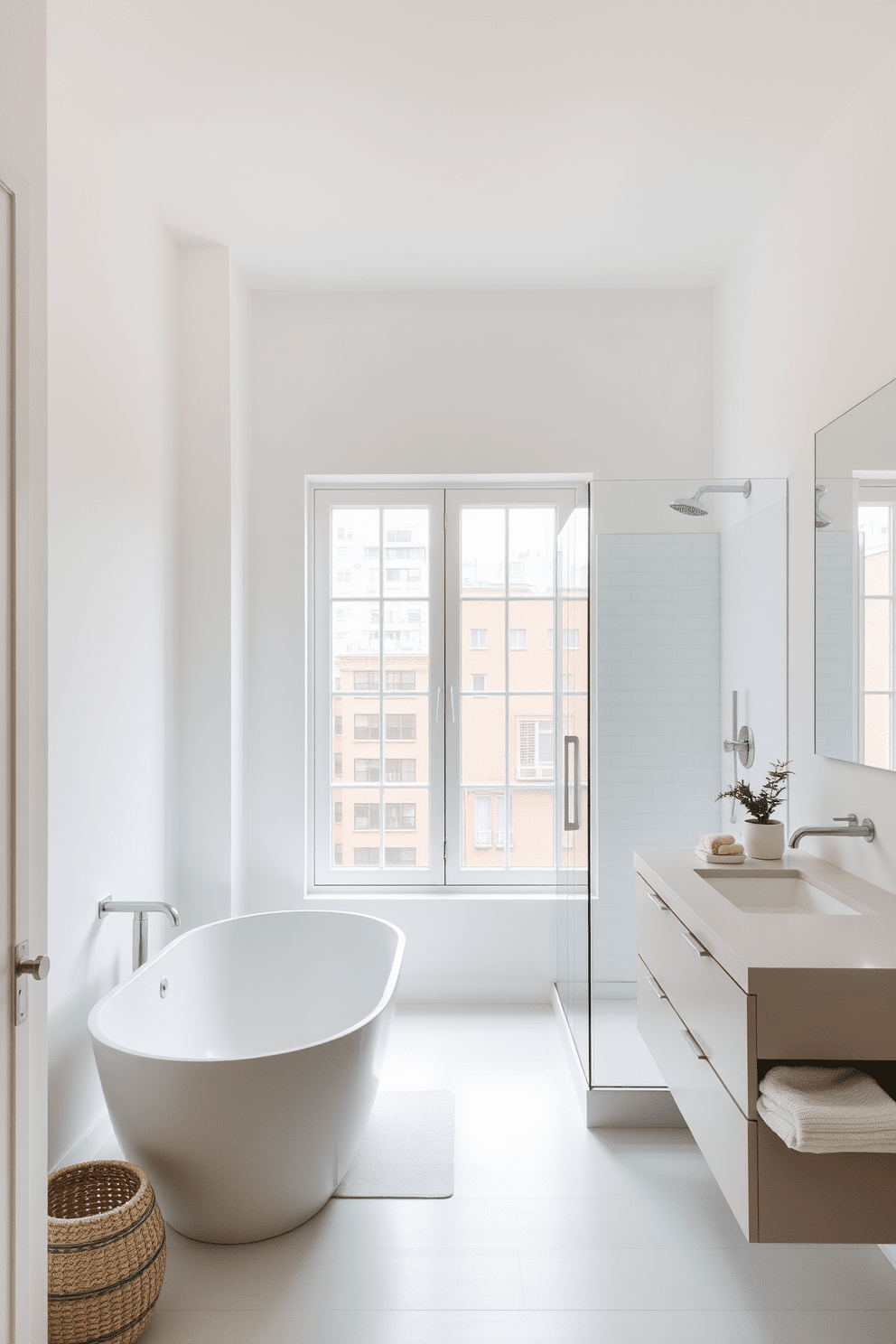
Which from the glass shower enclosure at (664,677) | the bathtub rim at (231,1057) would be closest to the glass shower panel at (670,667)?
the glass shower enclosure at (664,677)

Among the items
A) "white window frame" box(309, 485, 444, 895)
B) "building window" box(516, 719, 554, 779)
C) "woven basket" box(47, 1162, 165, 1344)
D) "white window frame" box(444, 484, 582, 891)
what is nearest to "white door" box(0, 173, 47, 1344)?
"woven basket" box(47, 1162, 165, 1344)

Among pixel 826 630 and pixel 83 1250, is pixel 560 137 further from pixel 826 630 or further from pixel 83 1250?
pixel 83 1250

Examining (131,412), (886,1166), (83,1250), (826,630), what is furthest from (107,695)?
(886,1166)

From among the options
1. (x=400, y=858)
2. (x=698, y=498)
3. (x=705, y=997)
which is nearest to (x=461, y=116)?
(x=698, y=498)

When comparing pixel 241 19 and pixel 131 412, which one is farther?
pixel 131 412

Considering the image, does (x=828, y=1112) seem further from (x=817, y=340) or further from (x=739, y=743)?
(x=817, y=340)

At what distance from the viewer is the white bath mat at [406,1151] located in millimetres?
2311

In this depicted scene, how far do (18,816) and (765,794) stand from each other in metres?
1.94

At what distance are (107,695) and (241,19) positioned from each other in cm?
181

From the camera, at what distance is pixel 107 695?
2637 mm

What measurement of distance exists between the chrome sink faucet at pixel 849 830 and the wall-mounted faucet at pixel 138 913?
1.73 m

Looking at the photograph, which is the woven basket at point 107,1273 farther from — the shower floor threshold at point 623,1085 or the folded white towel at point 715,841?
the folded white towel at point 715,841

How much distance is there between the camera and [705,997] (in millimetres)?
1777

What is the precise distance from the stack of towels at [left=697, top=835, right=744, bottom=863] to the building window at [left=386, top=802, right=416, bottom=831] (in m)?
1.58
